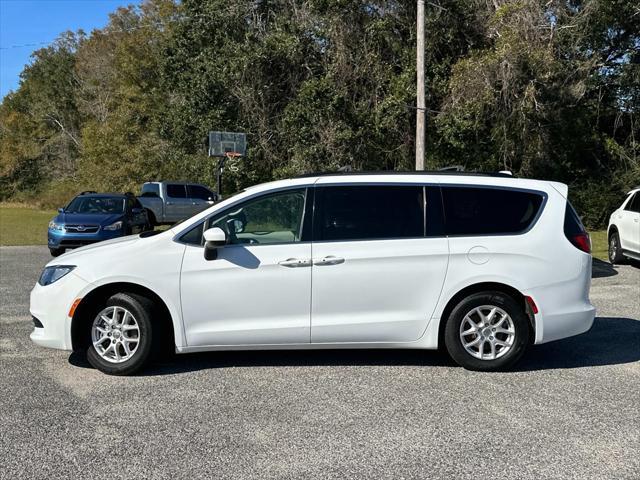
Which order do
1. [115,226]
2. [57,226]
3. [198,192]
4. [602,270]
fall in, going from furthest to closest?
[198,192] → [115,226] → [57,226] → [602,270]

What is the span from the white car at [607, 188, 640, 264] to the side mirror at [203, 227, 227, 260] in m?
9.74

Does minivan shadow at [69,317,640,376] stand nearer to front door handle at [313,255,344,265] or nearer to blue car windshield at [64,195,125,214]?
front door handle at [313,255,344,265]

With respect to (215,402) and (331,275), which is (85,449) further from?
(331,275)

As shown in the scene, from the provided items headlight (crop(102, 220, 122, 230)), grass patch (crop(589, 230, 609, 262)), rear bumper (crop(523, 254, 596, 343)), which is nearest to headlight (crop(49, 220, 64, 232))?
headlight (crop(102, 220, 122, 230))

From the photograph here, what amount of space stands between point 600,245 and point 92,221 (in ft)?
44.6

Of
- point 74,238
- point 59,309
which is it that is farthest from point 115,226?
point 59,309

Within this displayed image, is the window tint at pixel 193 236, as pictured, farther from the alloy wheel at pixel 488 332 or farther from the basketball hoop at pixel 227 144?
the basketball hoop at pixel 227 144

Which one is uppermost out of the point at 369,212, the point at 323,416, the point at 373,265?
the point at 369,212

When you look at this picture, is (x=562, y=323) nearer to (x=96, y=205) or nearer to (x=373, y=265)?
(x=373, y=265)

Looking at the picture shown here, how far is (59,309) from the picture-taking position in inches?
212

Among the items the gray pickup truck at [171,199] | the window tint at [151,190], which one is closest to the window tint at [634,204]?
the gray pickup truck at [171,199]

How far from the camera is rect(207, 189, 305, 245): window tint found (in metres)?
5.48

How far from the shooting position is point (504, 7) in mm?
A: 18750

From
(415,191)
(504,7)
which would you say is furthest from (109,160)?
(415,191)
